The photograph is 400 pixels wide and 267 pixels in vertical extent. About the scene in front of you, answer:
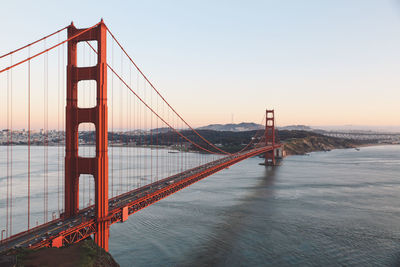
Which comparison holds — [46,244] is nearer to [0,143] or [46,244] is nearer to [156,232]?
[156,232]

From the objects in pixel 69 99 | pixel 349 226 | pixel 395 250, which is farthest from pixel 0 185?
pixel 395 250

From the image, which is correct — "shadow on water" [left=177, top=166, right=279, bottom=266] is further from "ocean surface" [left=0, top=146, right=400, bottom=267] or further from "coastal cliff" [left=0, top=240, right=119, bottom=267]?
"coastal cliff" [left=0, top=240, right=119, bottom=267]

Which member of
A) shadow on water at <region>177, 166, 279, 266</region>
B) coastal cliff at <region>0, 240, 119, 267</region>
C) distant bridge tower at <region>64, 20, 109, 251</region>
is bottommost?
shadow on water at <region>177, 166, 279, 266</region>

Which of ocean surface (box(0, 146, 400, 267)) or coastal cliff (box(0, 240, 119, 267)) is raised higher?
coastal cliff (box(0, 240, 119, 267))

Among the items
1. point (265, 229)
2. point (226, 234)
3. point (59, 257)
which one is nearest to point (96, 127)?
point (59, 257)

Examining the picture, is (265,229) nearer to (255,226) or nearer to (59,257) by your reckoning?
(255,226)

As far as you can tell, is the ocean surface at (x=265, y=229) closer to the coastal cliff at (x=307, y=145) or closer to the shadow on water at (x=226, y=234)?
the shadow on water at (x=226, y=234)

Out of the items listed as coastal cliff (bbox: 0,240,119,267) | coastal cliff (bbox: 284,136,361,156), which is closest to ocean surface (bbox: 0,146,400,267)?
coastal cliff (bbox: 0,240,119,267)
